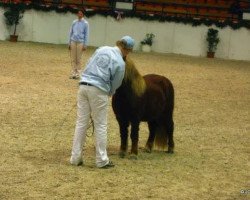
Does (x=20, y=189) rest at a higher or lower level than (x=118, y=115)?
lower

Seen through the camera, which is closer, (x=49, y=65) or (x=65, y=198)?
(x=65, y=198)

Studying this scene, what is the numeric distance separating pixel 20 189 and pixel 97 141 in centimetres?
130

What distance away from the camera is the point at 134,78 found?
7.41 metres

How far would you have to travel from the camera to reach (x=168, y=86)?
8.23m

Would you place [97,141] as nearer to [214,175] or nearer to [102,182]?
[102,182]

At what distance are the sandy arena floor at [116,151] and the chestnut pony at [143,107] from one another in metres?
0.28

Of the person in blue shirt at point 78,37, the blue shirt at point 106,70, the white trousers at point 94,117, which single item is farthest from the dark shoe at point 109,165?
the person in blue shirt at point 78,37

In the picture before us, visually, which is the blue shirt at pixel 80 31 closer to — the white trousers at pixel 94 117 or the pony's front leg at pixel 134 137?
the pony's front leg at pixel 134 137

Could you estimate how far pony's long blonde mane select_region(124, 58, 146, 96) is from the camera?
24.1 ft

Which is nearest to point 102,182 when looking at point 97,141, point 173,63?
point 97,141

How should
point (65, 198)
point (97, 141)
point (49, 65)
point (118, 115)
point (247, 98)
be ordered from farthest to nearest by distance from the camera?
1. point (49, 65)
2. point (247, 98)
3. point (118, 115)
4. point (97, 141)
5. point (65, 198)

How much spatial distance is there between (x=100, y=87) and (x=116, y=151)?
1591 mm

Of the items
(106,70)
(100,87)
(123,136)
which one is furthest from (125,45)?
(123,136)

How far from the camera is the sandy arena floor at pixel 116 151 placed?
627cm
